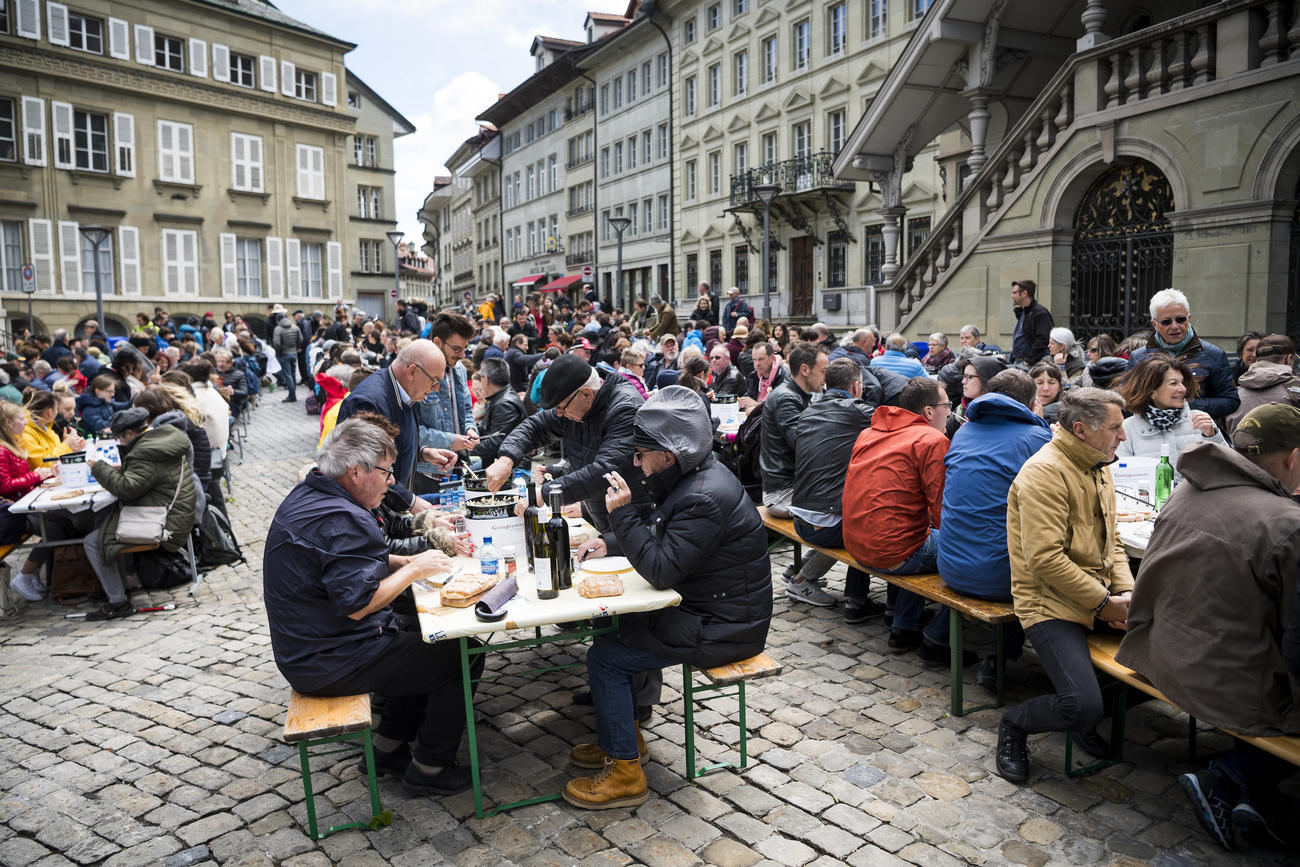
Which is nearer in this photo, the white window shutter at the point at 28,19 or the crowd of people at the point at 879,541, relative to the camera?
the crowd of people at the point at 879,541

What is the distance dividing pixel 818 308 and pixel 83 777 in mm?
27257

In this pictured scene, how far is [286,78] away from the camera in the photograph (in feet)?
125

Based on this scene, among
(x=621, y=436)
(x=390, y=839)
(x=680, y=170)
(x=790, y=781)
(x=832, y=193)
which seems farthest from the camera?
(x=680, y=170)

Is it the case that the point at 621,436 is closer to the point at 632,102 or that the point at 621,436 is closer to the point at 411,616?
the point at 411,616

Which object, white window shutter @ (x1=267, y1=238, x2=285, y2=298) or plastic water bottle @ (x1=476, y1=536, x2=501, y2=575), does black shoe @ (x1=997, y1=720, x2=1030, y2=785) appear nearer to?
plastic water bottle @ (x1=476, y1=536, x2=501, y2=575)

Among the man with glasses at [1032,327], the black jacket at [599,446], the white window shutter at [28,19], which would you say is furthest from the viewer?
the white window shutter at [28,19]

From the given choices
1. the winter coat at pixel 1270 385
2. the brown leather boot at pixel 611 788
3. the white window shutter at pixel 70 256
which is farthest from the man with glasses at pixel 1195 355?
the white window shutter at pixel 70 256

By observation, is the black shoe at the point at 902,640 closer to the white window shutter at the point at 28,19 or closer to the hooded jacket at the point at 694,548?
the hooded jacket at the point at 694,548

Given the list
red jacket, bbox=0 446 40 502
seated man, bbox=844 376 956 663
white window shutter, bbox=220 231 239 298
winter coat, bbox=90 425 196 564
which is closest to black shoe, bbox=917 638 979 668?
seated man, bbox=844 376 956 663

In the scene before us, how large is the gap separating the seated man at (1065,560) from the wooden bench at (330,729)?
9.52 ft

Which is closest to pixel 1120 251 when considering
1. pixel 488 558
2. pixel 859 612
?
pixel 859 612

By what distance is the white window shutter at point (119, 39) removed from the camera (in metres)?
33.2

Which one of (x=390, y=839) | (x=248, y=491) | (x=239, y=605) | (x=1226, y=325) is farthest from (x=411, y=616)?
(x=1226, y=325)

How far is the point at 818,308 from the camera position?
29766 millimetres
